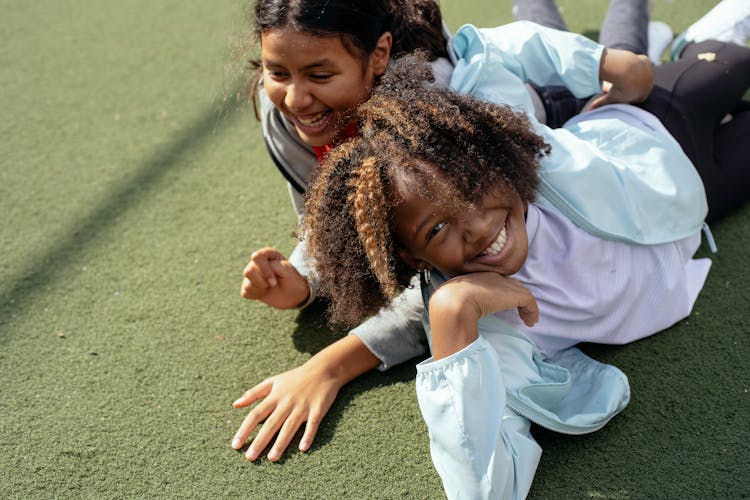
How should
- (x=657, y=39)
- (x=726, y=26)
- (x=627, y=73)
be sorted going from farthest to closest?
1. (x=657, y=39)
2. (x=726, y=26)
3. (x=627, y=73)

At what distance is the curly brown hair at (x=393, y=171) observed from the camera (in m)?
1.36

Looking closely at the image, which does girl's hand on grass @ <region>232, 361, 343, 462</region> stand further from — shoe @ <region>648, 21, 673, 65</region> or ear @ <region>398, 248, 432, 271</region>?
shoe @ <region>648, 21, 673, 65</region>

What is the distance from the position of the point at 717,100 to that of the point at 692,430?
3.03 ft

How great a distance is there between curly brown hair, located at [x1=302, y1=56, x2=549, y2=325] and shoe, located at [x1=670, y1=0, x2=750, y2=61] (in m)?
0.95

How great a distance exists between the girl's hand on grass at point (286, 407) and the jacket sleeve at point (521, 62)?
712mm

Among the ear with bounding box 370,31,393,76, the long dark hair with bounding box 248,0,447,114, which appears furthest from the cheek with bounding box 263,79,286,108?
the ear with bounding box 370,31,393,76

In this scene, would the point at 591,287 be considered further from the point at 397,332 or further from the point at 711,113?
the point at 711,113

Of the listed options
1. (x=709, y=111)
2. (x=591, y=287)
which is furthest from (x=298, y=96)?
(x=709, y=111)

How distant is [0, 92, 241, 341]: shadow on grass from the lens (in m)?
2.02

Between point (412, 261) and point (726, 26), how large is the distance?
1.32 meters

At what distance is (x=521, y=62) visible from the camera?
190 cm

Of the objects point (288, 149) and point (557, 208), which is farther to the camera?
point (288, 149)

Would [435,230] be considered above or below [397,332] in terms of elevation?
above

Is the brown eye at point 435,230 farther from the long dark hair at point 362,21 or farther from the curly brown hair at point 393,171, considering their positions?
the long dark hair at point 362,21
